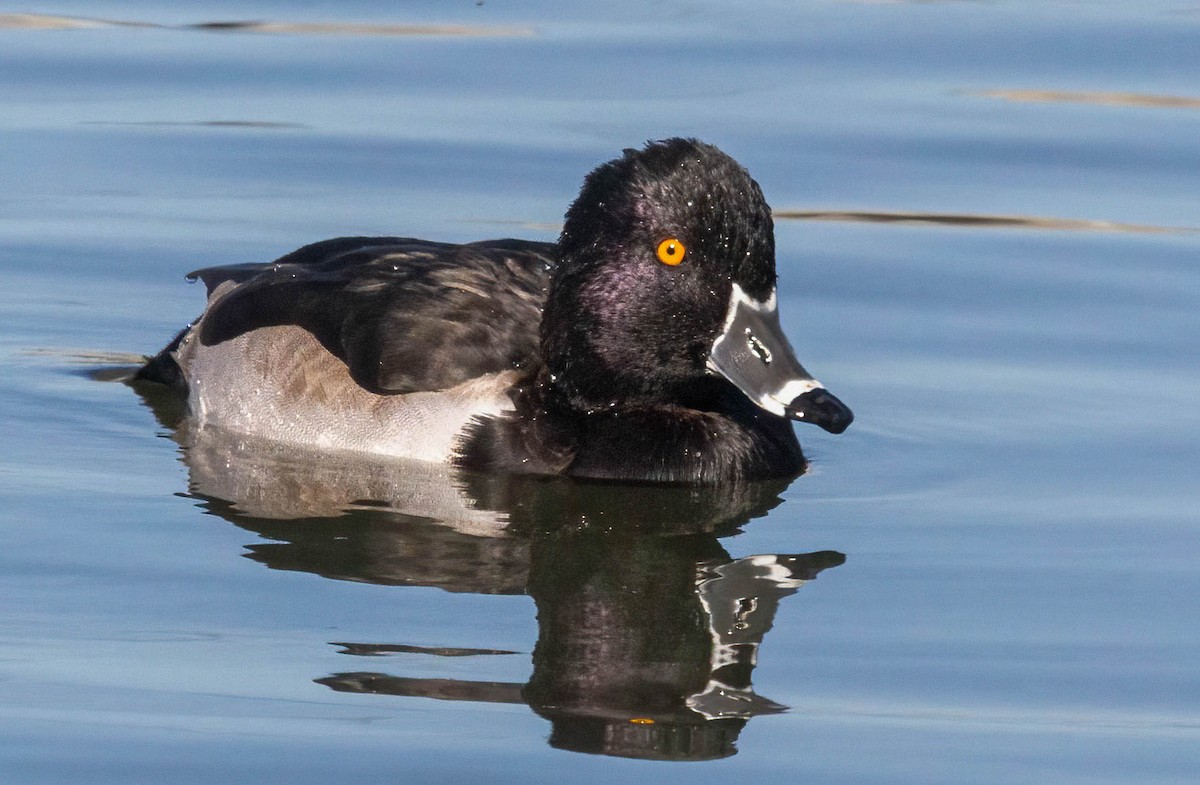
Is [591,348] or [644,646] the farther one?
[591,348]

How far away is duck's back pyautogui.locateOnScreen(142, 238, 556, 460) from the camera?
6.99 metres

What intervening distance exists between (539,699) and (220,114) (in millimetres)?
6864

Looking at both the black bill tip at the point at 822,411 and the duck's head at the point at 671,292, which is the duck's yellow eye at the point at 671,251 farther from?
the black bill tip at the point at 822,411

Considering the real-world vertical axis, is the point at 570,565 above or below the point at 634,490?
below

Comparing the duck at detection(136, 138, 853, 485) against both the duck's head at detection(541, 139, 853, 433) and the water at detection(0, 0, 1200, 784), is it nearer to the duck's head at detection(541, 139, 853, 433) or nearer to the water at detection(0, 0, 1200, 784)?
the duck's head at detection(541, 139, 853, 433)

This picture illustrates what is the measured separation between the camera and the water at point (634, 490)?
16.0ft

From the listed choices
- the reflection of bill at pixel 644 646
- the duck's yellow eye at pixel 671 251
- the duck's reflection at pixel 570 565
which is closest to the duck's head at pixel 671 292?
the duck's yellow eye at pixel 671 251

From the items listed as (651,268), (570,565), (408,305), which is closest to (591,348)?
(651,268)

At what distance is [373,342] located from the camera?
7000 mm

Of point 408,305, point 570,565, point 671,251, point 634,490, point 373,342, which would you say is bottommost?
point 570,565

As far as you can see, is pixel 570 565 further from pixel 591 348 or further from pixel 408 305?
pixel 408 305

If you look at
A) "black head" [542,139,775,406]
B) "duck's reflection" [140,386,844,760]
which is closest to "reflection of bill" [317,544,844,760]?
"duck's reflection" [140,386,844,760]

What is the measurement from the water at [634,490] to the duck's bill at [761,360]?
335 millimetres

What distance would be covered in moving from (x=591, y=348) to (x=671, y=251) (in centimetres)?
44
